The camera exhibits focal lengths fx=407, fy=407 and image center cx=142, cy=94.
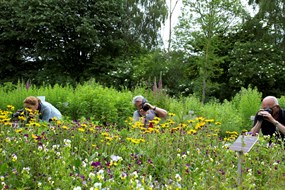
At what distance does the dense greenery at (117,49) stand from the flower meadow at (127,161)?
50.1 feet

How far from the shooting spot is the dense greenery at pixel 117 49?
66.6 ft

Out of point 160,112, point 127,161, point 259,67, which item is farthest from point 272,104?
point 259,67

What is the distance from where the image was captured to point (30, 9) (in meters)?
20.5

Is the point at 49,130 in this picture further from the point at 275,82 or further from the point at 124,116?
the point at 275,82

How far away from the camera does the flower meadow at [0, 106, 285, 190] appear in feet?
8.07

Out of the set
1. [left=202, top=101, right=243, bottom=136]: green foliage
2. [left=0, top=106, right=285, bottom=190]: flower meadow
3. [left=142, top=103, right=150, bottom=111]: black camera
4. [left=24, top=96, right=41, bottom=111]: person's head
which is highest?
[left=24, top=96, right=41, bottom=111]: person's head

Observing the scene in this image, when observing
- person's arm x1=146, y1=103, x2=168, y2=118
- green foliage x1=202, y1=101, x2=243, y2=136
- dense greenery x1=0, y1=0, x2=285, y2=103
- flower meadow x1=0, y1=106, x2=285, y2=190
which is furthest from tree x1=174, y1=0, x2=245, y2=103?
flower meadow x1=0, y1=106, x2=285, y2=190

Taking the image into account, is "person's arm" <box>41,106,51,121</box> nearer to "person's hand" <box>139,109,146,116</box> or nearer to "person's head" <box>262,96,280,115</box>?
"person's hand" <box>139,109,146,116</box>

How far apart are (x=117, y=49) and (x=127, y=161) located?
20.1 meters

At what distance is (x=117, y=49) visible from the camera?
23.0m

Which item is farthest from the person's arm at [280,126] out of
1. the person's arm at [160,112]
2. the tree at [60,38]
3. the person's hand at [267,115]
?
the tree at [60,38]

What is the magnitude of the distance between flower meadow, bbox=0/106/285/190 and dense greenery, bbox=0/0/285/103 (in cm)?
1526

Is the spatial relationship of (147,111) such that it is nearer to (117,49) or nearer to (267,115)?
(267,115)

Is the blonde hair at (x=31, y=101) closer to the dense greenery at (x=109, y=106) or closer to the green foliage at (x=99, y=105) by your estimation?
the dense greenery at (x=109, y=106)
